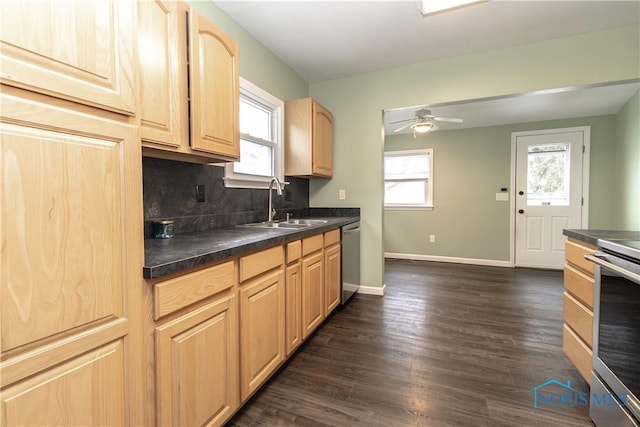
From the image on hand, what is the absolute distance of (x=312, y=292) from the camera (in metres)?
2.17

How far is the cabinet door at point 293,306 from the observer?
183 centimetres

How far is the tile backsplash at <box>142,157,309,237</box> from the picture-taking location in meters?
1.69

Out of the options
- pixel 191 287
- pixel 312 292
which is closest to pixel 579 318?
pixel 312 292

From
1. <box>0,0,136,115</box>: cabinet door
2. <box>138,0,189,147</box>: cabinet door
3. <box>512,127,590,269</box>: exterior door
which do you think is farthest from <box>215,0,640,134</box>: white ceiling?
<box>0,0,136,115</box>: cabinet door

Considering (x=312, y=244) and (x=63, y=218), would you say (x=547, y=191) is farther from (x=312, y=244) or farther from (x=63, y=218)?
(x=63, y=218)

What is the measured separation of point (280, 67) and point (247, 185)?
4.31 feet

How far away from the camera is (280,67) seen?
2.91 m

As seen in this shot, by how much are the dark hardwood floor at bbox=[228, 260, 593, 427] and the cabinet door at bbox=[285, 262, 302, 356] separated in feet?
0.57

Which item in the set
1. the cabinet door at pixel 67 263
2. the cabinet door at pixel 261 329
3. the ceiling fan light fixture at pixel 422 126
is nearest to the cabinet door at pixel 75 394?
the cabinet door at pixel 67 263

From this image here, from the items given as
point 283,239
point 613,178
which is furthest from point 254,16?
point 613,178

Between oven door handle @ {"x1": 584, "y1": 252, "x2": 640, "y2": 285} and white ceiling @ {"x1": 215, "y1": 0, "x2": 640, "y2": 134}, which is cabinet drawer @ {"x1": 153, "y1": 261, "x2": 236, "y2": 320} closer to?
oven door handle @ {"x1": 584, "y1": 252, "x2": 640, "y2": 285}

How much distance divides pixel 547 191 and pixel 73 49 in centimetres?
558

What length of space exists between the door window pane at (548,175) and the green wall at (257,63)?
3.80m

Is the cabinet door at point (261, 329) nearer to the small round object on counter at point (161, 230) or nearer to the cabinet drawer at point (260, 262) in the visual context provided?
the cabinet drawer at point (260, 262)
